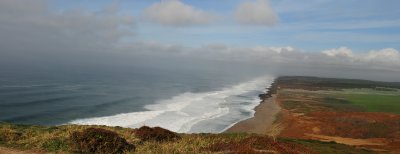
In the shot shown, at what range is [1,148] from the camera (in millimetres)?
18547

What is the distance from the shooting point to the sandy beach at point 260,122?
5545 centimetres

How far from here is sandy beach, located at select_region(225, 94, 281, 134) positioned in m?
55.5

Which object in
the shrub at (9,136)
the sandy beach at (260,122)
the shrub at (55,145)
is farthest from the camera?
the sandy beach at (260,122)

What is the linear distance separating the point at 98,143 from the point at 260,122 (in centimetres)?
4691

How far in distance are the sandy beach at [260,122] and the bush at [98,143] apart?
35.6 metres

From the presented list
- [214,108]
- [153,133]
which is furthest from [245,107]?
[153,133]

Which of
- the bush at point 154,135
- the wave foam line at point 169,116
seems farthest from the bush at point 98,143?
the wave foam line at point 169,116

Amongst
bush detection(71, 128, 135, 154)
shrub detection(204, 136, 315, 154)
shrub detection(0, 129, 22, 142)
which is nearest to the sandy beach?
shrub detection(204, 136, 315, 154)

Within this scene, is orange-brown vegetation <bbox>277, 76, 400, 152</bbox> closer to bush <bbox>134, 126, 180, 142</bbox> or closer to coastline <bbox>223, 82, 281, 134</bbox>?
coastline <bbox>223, 82, 281, 134</bbox>

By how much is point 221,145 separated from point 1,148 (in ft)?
35.9

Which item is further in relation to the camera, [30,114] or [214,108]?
[214,108]

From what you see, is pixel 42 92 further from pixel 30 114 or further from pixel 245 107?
pixel 245 107

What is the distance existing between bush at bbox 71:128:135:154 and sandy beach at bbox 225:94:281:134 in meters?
35.6

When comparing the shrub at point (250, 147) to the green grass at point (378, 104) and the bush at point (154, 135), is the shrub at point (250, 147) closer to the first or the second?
the bush at point (154, 135)
